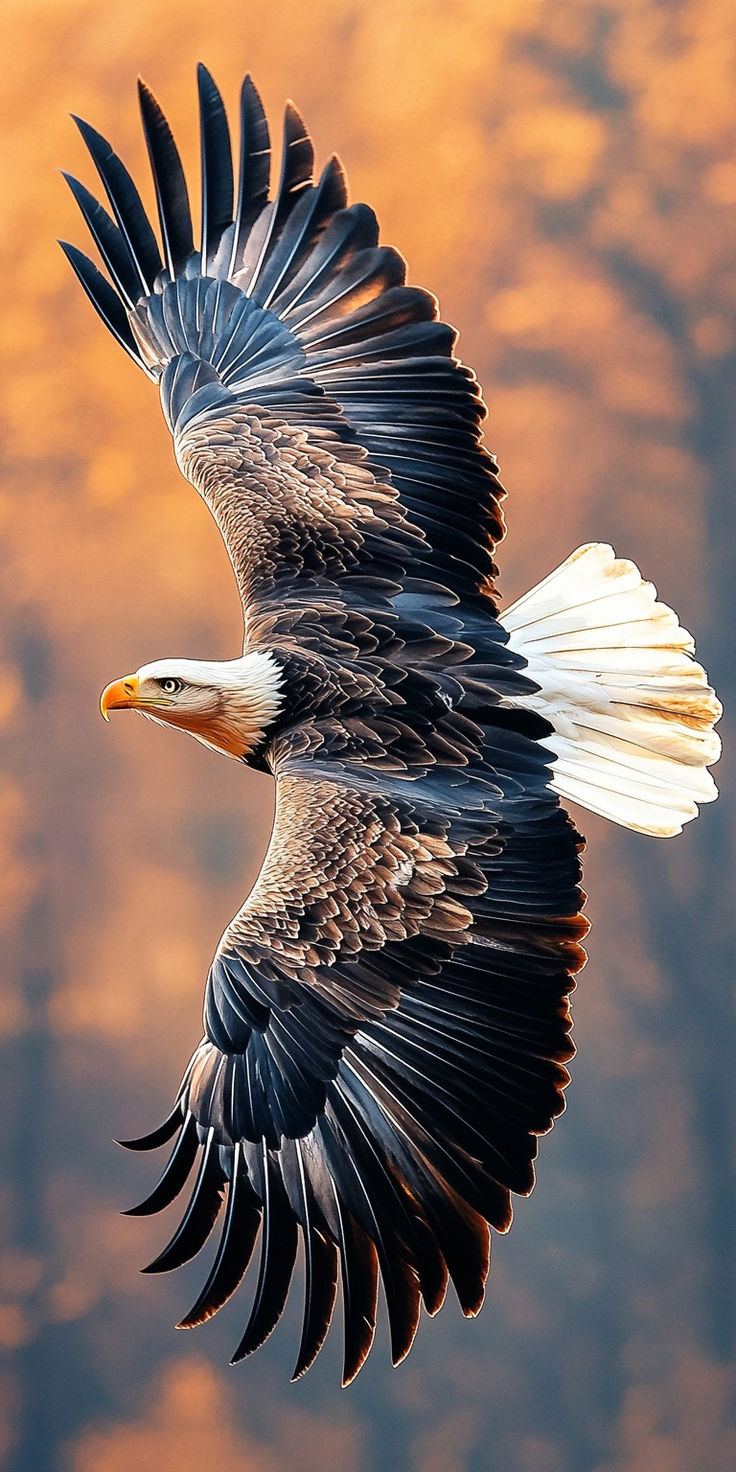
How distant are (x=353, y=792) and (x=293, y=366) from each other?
41.7 inches

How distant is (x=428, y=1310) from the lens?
272 cm

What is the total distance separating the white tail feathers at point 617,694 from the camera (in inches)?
128

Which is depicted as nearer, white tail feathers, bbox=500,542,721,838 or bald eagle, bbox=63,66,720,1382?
bald eagle, bbox=63,66,720,1382

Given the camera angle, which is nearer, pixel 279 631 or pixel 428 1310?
pixel 428 1310

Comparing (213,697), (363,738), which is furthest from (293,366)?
(363,738)

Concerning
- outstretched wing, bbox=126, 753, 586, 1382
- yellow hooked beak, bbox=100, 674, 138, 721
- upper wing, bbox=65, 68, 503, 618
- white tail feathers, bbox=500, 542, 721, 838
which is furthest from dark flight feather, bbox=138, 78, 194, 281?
outstretched wing, bbox=126, 753, 586, 1382

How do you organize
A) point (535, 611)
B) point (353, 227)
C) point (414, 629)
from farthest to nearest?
point (353, 227) < point (535, 611) < point (414, 629)

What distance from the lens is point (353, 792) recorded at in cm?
296

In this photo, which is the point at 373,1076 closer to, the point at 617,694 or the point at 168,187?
the point at 617,694

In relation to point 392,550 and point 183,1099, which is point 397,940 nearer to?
point 183,1099

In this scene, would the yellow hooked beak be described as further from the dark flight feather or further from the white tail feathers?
the dark flight feather

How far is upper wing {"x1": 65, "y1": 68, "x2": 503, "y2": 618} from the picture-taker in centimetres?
339

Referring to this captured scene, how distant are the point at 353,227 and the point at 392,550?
776 mm

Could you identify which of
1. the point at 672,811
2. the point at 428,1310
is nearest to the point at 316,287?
the point at 672,811
